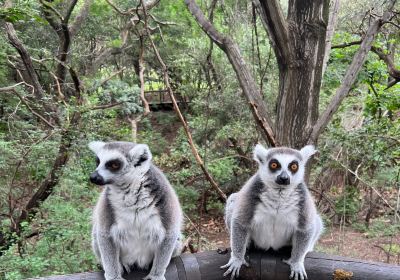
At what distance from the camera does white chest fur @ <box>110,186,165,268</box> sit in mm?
2828

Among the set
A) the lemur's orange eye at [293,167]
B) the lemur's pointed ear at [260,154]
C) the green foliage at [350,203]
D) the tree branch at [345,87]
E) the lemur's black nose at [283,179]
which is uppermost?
the tree branch at [345,87]

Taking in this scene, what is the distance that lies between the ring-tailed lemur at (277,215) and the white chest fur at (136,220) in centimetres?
61

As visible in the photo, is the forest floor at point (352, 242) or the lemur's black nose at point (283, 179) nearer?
the lemur's black nose at point (283, 179)

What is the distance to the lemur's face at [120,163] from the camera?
280cm

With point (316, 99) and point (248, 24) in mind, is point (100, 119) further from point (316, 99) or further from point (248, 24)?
point (248, 24)

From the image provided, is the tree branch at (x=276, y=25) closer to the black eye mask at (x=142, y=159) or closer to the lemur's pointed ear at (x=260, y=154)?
the lemur's pointed ear at (x=260, y=154)

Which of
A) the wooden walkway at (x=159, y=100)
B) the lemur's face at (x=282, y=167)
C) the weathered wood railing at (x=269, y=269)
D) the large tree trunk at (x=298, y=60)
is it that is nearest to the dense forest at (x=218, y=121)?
the large tree trunk at (x=298, y=60)

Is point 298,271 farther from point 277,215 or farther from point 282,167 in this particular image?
point 282,167

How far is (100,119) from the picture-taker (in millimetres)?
6523

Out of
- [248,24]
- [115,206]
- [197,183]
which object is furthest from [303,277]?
[248,24]

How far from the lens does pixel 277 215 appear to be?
306cm

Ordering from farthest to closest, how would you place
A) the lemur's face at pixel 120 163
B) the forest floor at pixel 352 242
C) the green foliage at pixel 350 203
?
the green foliage at pixel 350 203 < the forest floor at pixel 352 242 < the lemur's face at pixel 120 163

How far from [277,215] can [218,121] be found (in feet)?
25.4

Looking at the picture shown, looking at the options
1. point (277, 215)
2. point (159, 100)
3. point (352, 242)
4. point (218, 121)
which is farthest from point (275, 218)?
point (159, 100)
